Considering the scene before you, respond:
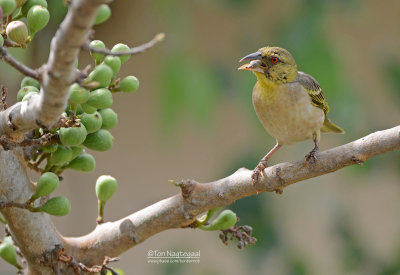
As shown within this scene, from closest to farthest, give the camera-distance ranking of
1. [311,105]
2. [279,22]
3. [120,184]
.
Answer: [311,105]
[279,22]
[120,184]

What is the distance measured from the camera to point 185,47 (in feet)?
6.70

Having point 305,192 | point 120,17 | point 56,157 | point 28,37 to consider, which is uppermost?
point 120,17

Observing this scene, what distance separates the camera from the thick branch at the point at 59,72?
1.98ft

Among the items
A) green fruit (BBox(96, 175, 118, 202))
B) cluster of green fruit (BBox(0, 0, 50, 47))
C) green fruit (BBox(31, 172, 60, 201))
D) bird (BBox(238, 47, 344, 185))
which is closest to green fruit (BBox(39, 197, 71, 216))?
green fruit (BBox(31, 172, 60, 201))

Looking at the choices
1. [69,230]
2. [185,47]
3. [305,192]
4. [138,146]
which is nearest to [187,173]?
[138,146]

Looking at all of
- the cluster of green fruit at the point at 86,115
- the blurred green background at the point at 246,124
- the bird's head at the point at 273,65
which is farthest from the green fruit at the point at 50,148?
the blurred green background at the point at 246,124

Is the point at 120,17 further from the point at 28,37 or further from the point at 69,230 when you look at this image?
the point at 28,37

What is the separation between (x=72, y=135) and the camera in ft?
3.05

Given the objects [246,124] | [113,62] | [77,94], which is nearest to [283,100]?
[113,62]

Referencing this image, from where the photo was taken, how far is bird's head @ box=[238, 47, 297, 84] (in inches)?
66.6

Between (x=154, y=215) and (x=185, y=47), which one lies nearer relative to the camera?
(x=154, y=215)

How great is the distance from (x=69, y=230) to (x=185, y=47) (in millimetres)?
2172

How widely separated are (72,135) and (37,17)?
178 millimetres

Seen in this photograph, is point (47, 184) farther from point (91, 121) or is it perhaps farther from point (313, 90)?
point (313, 90)
